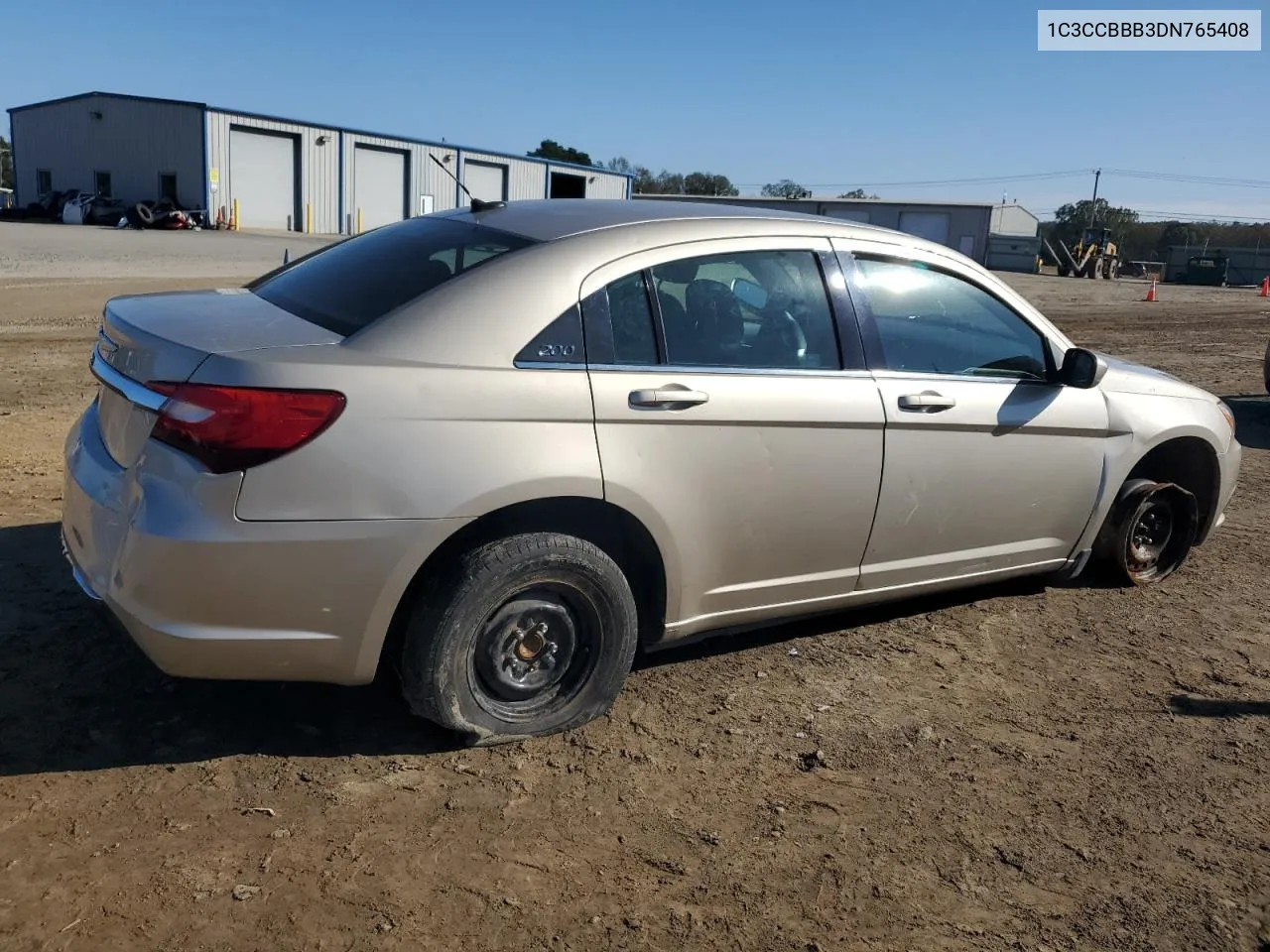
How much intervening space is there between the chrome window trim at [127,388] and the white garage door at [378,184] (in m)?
46.8

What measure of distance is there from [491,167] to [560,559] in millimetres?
52418

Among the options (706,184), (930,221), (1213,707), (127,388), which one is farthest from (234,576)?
(706,184)

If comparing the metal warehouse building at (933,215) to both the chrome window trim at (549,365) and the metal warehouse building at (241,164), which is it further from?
the chrome window trim at (549,365)

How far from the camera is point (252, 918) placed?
2.61 meters

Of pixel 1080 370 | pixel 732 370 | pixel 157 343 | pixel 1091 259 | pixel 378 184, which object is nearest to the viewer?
pixel 157 343

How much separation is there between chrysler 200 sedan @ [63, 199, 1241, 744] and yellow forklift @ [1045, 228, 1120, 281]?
5512 cm

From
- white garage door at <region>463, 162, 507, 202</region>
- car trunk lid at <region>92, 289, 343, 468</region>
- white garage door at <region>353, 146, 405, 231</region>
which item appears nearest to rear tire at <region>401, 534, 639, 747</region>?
car trunk lid at <region>92, 289, 343, 468</region>

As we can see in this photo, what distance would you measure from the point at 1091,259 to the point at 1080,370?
5527cm

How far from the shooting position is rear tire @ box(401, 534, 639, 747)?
3221 millimetres

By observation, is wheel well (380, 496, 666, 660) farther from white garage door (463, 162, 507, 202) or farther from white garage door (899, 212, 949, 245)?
white garage door (899, 212, 949, 245)

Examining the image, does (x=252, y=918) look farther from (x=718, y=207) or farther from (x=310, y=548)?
(x=718, y=207)

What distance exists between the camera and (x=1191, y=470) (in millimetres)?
5438

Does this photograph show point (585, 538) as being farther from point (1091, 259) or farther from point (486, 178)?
point (1091, 259)

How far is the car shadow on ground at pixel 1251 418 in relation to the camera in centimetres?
975
